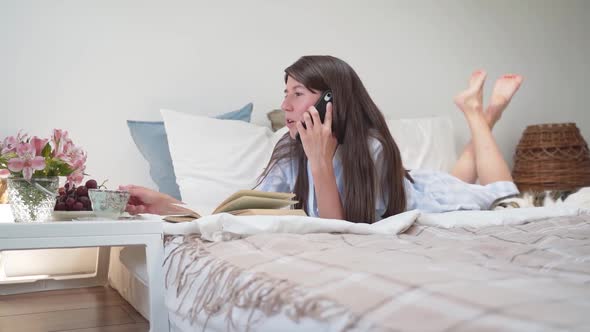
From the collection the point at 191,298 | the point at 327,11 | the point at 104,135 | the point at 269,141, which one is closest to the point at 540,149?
the point at 327,11

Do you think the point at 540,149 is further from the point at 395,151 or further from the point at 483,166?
the point at 395,151

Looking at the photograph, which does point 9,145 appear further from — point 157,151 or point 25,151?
point 157,151

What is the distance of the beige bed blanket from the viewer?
0.41m

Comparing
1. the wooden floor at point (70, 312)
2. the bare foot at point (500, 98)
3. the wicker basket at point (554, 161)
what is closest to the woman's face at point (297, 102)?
the wooden floor at point (70, 312)

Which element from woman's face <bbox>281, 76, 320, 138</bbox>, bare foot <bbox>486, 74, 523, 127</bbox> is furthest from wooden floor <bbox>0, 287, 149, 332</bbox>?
bare foot <bbox>486, 74, 523, 127</bbox>

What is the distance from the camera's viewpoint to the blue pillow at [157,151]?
6.15 feet

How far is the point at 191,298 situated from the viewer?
0.80 metres

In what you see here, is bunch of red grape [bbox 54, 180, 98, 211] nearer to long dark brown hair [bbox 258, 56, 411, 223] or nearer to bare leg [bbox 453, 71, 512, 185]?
long dark brown hair [bbox 258, 56, 411, 223]

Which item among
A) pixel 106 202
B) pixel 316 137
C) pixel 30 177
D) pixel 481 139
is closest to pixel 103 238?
pixel 106 202

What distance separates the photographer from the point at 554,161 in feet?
8.80

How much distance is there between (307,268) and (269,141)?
1385 mm

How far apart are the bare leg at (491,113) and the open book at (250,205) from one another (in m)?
1.38

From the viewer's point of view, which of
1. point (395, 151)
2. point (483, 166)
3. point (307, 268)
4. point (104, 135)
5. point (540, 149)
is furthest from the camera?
point (540, 149)

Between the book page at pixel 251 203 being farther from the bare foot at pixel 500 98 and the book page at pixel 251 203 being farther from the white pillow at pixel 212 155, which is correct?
the bare foot at pixel 500 98
